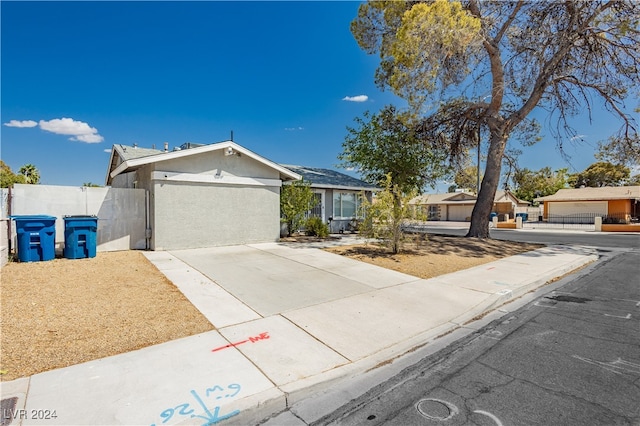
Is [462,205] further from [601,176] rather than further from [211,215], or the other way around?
[211,215]

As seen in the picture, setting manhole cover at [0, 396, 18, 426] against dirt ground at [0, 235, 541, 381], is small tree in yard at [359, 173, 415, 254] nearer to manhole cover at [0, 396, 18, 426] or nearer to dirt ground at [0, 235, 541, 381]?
dirt ground at [0, 235, 541, 381]

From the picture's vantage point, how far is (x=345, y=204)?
17.5 metres

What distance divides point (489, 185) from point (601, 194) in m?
29.3

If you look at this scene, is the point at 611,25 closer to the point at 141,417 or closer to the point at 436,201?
the point at 141,417

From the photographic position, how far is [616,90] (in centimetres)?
1291

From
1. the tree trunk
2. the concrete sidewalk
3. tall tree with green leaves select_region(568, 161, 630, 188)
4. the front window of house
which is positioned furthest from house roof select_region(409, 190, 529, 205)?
the concrete sidewalk

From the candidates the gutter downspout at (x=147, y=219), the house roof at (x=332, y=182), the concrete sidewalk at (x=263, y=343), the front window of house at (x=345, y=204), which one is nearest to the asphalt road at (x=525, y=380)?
the concrete sidewalk at (x=263, y=343)

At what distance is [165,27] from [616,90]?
19.2 m

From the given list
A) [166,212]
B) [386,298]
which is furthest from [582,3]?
[166,212]

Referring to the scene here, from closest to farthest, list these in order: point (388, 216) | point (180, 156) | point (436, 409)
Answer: point (436, 409) < point (388, 216) < point (180, 156)

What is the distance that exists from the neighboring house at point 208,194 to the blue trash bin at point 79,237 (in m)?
1.79

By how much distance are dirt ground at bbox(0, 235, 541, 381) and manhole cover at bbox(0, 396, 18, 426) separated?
468 millimetres

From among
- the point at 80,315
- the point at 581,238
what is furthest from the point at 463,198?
the point at 80,315

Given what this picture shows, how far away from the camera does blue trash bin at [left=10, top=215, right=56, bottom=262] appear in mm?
7377
